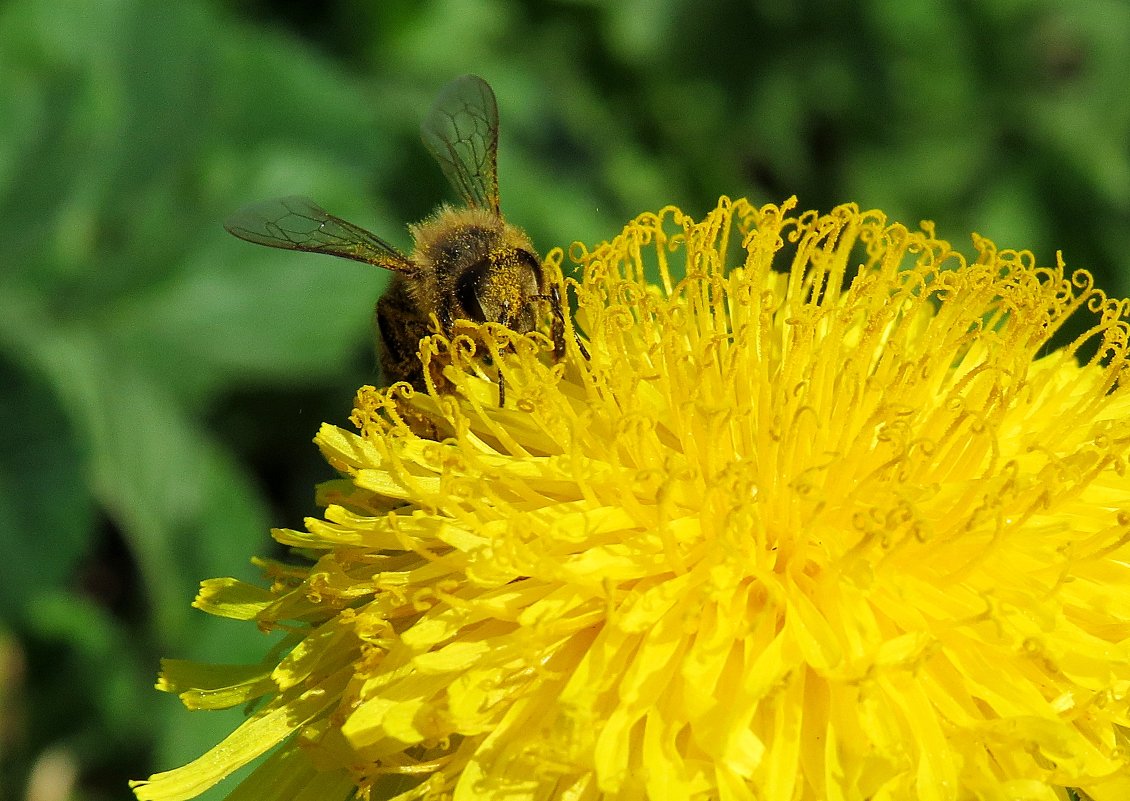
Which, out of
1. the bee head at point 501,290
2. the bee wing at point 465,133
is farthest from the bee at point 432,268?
the bee wing at point 465,133

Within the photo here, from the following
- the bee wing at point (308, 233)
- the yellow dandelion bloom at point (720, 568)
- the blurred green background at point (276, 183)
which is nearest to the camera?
the yellow dandelion bloom at point (720, 568)

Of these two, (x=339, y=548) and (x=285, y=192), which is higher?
(x=285, y=192)

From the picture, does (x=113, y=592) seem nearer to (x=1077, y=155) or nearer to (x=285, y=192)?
(x=285, y=192)

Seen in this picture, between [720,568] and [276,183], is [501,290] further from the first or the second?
[276,183]

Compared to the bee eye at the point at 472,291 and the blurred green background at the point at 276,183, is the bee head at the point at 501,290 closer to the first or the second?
the bee eye at the point at 472,291

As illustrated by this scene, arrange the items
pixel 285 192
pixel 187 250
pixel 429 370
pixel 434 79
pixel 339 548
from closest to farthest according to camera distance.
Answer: pixel 339 548 → pixel 429 370 → pixel 187 250 → pixel 285 192 → pixel 434 79

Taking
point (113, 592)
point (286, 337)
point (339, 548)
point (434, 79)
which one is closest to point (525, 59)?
point (434, 79)

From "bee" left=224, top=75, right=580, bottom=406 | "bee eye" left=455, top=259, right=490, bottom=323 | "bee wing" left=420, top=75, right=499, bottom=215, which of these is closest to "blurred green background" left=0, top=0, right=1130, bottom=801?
"bee" left=224, top=75, right=580, bottom=406
